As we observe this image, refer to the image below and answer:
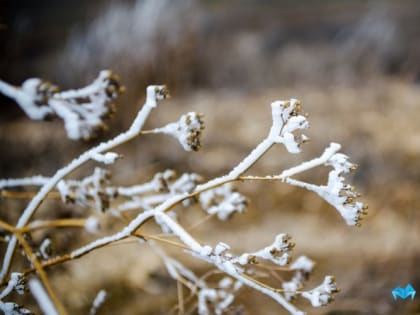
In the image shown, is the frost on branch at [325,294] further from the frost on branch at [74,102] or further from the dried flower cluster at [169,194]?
the frost on branch at [74,102]

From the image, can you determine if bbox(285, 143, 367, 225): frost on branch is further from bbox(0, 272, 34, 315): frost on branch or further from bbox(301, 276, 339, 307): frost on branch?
bbox(0, 272, 34, 315): frost on branch

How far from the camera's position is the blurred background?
90.3 inches

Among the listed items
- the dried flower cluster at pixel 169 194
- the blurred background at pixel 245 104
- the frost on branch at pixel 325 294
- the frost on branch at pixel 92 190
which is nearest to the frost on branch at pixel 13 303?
the dried flower cluster at pixel 169 194

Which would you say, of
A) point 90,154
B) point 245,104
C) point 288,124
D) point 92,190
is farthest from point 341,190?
point 245,104

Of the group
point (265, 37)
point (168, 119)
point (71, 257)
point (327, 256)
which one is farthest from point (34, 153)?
point (265, 37)

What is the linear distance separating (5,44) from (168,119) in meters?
1.27

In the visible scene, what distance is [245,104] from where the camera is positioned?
3734 millimetres

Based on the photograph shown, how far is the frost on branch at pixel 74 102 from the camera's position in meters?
0.90

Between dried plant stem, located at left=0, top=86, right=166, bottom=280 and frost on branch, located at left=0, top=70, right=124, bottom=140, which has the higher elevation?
frost on branch, located at left=0, top=70, right=124, bottom=140

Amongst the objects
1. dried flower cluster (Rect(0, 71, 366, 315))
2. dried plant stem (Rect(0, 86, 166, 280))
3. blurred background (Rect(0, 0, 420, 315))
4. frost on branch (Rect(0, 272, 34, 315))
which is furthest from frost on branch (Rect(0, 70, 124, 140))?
blurred background (Rect(0, 0, 420, 315))

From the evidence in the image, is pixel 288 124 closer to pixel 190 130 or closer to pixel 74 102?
pixel 190 130

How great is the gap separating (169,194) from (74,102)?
281 mm

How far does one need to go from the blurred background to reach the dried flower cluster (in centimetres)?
64

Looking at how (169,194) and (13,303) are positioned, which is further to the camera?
(169,194)
